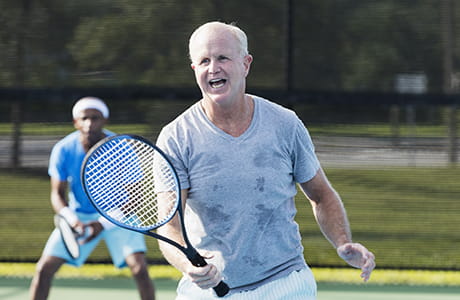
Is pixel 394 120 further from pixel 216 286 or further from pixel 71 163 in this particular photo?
pixel 216 286

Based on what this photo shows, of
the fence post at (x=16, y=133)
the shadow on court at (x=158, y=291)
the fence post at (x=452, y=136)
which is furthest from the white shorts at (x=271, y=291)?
the fence post at (x=16, y=133)

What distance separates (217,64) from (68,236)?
247cm

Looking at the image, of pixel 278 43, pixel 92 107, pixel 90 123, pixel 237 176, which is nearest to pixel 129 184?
pixel 237 176

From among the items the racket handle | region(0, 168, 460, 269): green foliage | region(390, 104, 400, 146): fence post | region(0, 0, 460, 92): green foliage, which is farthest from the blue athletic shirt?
the racket handle

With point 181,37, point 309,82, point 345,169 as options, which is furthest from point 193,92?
point 345,169

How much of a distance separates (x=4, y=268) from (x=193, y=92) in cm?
180

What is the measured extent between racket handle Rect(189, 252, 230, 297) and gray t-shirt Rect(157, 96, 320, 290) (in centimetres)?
7

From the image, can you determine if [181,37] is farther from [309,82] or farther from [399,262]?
[399,262]

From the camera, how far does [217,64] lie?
2457 mm

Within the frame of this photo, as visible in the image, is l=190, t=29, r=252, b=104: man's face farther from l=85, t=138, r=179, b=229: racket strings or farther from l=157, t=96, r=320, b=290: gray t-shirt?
l=85, t=138, r=179, b=229: racket strings

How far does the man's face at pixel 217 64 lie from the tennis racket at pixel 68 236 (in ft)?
7.71

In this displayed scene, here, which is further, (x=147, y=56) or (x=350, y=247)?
(x=147, y=56)

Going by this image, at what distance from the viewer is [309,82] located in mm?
5855

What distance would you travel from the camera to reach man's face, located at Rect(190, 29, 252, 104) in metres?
2.46
